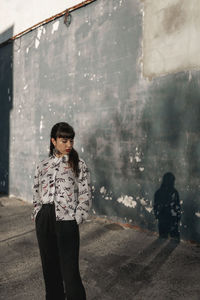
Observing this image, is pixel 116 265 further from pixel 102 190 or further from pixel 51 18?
pixel 51 18

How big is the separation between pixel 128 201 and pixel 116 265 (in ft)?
5.08

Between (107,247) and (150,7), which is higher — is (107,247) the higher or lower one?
the lower one

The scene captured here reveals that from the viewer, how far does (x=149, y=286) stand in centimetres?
287

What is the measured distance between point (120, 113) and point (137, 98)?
0.45 metres

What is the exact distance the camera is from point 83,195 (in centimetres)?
216

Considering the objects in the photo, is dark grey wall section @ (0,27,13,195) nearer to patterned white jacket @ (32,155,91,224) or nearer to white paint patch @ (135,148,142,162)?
white paint patch @ (135,148,142,162)

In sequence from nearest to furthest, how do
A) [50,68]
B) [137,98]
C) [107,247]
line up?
[107,247] < [137,98] < [50,68]

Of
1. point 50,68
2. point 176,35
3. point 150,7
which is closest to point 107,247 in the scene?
point 176,35

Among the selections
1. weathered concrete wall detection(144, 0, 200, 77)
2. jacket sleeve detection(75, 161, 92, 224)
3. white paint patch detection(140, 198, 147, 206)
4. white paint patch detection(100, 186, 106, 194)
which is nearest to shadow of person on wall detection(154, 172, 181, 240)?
white paint patch detection(140, 198, 147, 206)

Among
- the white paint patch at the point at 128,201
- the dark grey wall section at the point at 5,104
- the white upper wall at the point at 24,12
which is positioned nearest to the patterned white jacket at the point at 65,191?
the white paint patch at the point at 128,201

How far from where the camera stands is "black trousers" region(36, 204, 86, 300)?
6.55 ft

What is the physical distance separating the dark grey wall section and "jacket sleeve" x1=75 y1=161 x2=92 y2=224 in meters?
6.22

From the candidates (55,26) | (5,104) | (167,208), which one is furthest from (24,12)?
(167,208)

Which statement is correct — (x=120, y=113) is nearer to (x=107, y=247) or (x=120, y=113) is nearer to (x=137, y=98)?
(x=137, y=98)
